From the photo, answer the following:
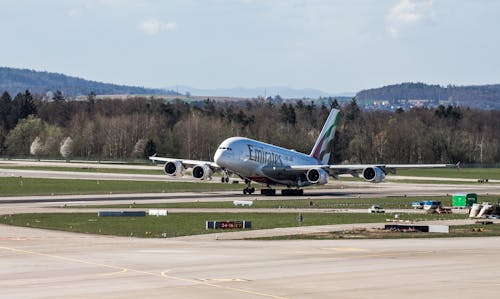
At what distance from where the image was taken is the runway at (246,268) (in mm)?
37781

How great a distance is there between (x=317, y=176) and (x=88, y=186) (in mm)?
26808

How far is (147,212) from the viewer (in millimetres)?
75625

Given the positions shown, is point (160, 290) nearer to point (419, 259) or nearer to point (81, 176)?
point (419, 259)

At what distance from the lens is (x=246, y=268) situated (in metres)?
44.0

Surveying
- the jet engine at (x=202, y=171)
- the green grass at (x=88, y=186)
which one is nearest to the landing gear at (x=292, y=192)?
the jet engine at (x=202, y=171)

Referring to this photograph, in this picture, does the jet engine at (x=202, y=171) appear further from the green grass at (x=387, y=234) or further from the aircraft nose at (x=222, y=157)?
the green grass at (x=387, y=234)

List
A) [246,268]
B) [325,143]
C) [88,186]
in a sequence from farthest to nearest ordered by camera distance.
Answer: [88,186]
[325,143]
[246,268]

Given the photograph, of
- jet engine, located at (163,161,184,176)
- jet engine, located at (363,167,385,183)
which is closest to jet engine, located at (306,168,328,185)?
jet engine, located at (363,167,385,183)

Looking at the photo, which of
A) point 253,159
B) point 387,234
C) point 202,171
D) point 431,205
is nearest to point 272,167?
point 253,159

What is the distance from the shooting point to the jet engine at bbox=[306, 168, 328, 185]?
9969cm

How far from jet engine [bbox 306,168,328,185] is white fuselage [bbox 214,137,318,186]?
2.33 metres

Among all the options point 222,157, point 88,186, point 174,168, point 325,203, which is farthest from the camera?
point 88,186

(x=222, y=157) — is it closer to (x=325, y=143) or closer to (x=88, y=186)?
(x=325, y=143)

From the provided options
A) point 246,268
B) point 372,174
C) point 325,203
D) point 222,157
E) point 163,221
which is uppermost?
point 222,157
